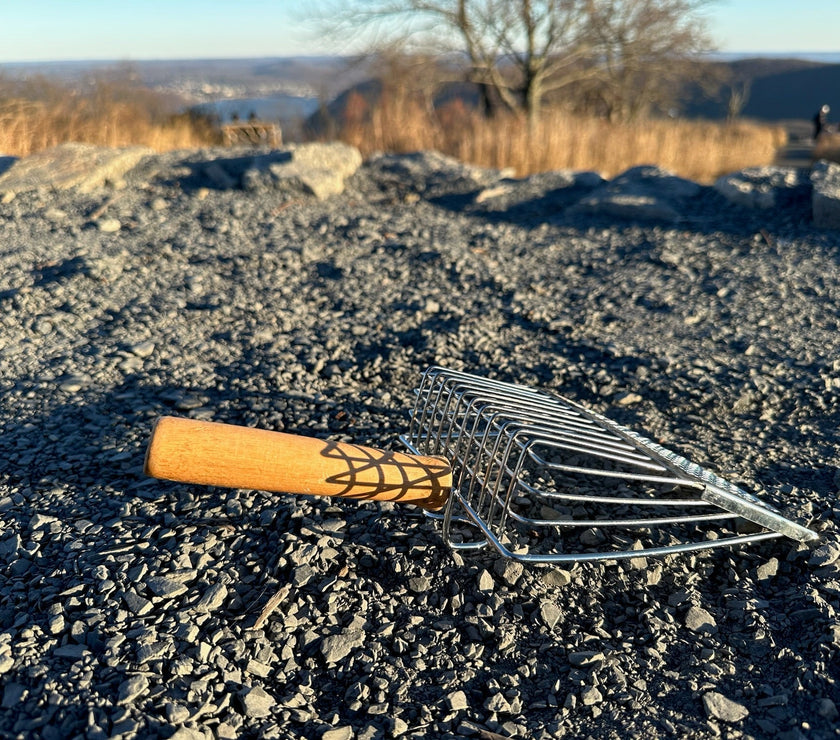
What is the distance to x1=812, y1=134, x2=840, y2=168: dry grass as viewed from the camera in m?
12.7

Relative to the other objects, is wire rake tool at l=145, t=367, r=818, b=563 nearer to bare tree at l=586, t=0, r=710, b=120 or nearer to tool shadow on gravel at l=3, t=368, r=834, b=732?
tool shadow on gravel at l=3, t=368, r=834, b=732

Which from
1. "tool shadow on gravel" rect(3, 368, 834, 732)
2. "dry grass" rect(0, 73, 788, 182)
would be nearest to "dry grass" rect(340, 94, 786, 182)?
"dry grass" rect(0, 73, 788, 182)

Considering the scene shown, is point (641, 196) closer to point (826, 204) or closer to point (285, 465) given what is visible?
point (826, 204)

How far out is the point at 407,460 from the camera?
2117 millimetres

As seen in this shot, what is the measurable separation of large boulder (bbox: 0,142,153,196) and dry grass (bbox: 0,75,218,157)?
1.00 m

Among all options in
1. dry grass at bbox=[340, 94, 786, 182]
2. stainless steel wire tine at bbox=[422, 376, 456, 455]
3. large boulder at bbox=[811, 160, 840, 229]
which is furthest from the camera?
dry grass at bbox=[340, 94, 786, 182]

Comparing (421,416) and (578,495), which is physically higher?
(421,416)

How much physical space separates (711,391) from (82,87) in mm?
10198

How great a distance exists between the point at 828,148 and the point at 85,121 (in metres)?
14.0

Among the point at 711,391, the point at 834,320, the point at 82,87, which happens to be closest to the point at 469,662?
the point at 711,391

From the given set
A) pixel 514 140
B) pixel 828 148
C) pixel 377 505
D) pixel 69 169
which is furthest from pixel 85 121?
pixel 828 148

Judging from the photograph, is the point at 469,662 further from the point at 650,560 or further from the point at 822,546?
the point at 822,546

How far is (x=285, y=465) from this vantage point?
6.23 feet

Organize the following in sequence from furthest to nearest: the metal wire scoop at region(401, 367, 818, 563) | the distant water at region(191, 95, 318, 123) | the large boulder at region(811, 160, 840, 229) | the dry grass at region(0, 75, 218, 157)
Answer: the distant water at region(191, 95, 318, 123)
the dry grass at region(0, 75, 218, 157)
the large boulder at region(811, 160, 840, 229)
the metal wire scoop at region(401, 367, 818, 563)
